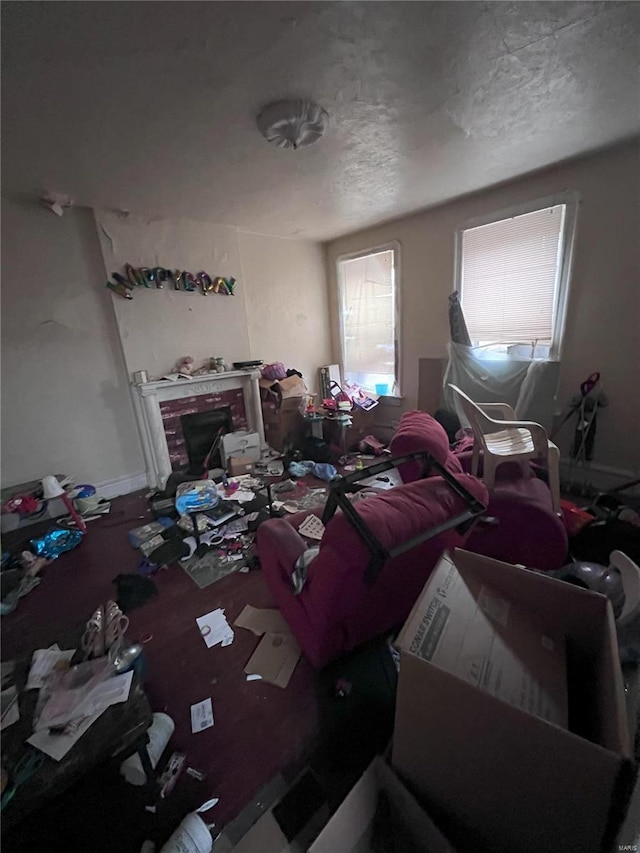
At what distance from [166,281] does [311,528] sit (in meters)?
2.79

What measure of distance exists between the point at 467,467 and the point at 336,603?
1.79m

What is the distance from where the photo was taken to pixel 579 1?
118 centimetres

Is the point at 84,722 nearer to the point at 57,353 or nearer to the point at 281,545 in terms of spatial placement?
the point at 281,545

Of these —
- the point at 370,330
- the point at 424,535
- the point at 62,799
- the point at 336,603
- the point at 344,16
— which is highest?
the point at 344,16

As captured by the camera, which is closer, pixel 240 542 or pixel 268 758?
pixel 268 758

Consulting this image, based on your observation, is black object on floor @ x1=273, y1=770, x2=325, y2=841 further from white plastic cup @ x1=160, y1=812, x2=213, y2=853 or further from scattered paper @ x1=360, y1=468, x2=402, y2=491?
scattered paper @ x1=360, y1=468, x2=402, y2=491

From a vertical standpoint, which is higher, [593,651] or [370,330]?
[370,330]

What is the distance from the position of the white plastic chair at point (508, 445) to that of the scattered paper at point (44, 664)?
7.06 feet

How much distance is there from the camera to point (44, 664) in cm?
119

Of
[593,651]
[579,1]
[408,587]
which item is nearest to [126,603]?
[408,587]

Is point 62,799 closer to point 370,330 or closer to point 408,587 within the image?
point 408,587

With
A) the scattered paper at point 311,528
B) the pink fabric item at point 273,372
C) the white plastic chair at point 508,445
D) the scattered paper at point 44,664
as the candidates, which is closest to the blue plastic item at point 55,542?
the scattered paper at point 44,664

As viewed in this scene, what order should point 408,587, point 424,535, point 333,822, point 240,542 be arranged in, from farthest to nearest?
point 240,542 < point 408,587 < point 424,535 < point 333,822

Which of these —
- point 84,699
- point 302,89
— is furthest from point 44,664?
point 302,89
